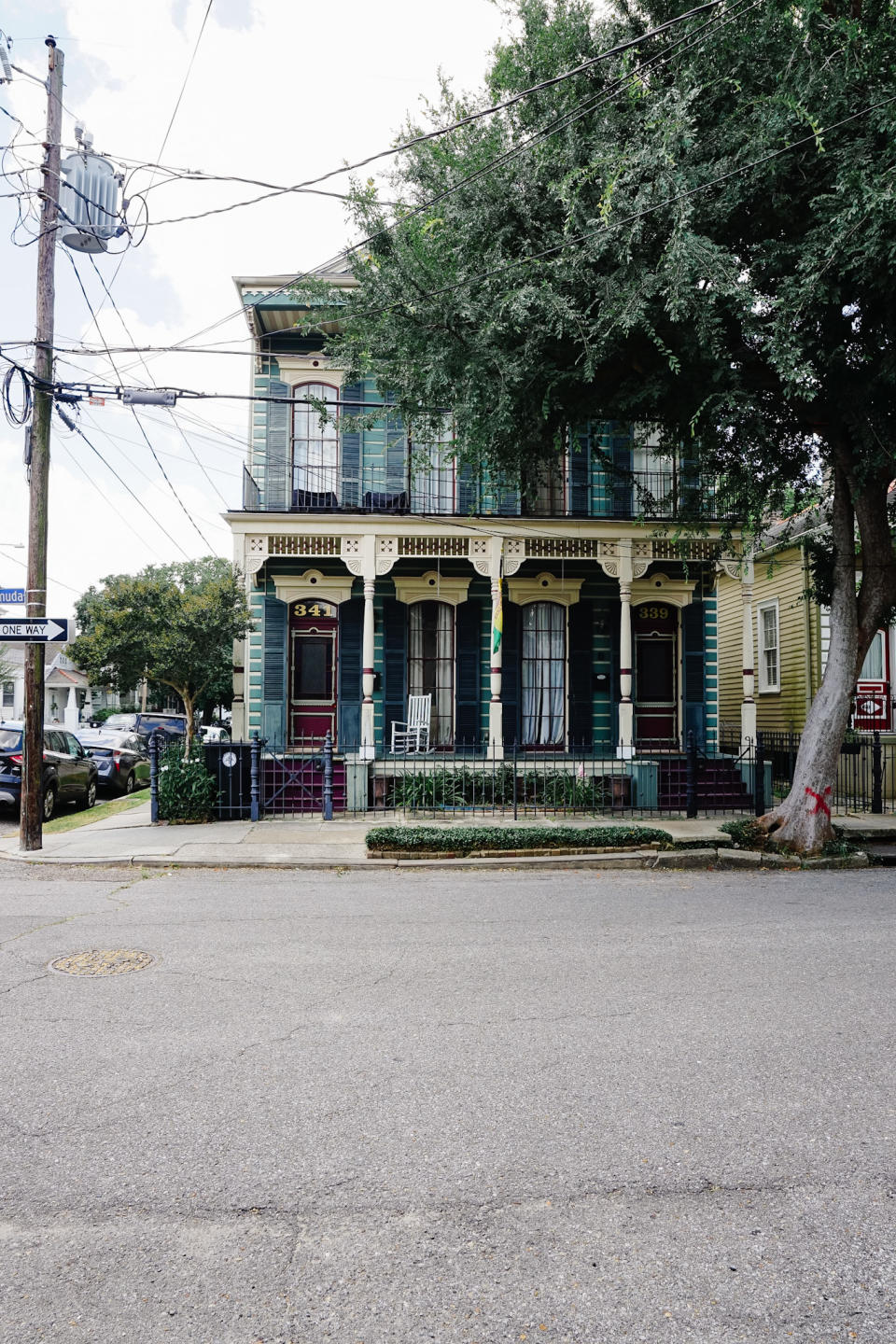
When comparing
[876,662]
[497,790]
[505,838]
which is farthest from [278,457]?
[876,662]

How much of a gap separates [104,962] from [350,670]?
11.7 metres

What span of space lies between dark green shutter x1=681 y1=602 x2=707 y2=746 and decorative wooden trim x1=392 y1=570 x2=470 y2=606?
15.9 ft

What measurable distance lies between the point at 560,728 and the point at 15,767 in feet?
33.5

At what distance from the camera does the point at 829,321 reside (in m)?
9.54

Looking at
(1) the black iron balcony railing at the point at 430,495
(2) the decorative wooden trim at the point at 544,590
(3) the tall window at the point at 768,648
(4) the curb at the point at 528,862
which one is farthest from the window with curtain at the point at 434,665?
(3) the tall window at the point at 768,648

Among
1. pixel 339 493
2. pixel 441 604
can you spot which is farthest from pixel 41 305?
pixel 441 604

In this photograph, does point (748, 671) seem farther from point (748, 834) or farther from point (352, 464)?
point (352, 464)

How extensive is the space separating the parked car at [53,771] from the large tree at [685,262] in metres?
8.29

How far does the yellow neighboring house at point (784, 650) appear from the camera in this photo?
16.8m

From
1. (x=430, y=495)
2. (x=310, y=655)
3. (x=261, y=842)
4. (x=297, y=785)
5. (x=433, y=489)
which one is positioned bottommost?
(x=261, y=842)

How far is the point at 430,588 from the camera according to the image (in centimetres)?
1741

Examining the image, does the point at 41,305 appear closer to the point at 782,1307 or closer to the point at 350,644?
the point at 350,644

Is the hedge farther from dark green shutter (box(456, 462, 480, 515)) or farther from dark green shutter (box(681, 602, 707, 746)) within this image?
dark green shutter (box(456, 462, 480, 515))

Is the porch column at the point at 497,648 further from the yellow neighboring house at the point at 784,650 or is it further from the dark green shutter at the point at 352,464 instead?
the yellow neighboring house at the point at 784,650
